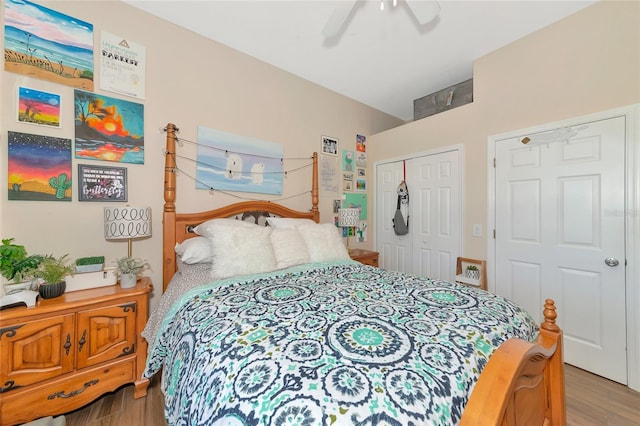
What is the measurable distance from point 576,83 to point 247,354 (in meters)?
3.00

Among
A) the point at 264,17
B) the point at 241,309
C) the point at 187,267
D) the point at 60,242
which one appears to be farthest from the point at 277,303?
the point at 264,17

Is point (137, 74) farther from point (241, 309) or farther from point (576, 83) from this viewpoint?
point (576, 83)

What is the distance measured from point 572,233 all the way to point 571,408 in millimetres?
1255

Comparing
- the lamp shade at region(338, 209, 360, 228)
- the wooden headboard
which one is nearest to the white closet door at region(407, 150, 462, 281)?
the lamp shade at region(338, 209, 360, 228)

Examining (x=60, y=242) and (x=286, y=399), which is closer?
(x=286, y=399)

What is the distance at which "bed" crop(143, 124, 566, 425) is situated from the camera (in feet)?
2.12

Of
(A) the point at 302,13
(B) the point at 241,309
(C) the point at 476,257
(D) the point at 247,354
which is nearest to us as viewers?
(D) the point at 247,354

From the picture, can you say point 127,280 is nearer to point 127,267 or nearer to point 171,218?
point 127,267

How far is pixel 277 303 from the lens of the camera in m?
1.23

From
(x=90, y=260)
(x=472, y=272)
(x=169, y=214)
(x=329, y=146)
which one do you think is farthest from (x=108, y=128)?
(x=472, y=272)

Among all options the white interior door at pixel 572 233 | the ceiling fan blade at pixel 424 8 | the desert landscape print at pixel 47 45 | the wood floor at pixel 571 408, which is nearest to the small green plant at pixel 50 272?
the wood floor at pixel 571 408

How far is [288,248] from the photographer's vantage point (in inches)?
78.8

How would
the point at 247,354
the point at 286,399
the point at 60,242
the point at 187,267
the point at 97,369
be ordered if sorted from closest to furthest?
the point at 286,399 < the point at 247,354 < the point at 97,369 < the point at 60,242 < the point at 187,267

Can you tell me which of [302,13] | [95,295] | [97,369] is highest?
[302,13]
